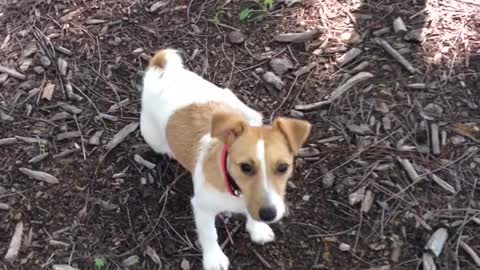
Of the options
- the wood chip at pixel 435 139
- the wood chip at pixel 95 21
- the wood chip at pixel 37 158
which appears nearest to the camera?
the wood chip at pixel 435 139

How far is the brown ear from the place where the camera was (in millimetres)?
2949

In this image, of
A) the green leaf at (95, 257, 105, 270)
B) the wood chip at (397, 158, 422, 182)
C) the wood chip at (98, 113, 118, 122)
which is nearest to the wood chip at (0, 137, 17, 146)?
the wood chip at (98, 113, 118, 122)

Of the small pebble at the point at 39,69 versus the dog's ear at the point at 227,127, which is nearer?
the dog's ear at the point at 227,127

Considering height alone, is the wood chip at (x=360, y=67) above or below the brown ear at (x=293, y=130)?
below

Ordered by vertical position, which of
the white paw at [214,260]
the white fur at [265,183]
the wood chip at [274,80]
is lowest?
the white paw at [214,260]

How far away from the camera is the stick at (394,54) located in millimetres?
4215

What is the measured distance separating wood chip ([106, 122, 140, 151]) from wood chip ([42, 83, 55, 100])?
2.01ft

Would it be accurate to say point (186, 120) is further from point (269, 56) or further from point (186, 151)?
point (269, 56)

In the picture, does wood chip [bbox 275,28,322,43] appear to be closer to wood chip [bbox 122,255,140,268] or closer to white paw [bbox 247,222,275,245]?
white paw [bbox 247,222,275,245]

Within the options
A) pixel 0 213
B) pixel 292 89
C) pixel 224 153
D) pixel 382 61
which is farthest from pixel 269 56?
pixel 0 213

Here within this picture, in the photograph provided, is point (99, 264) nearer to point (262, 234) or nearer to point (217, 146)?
point (262, 234)

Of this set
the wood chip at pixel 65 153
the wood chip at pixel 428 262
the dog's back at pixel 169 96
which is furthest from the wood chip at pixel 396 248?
the wood chip at pixel 65 153

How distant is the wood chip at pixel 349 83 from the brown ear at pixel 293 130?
1.24m

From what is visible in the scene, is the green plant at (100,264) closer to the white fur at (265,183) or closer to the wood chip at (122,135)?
the wood chip at (122,135)
